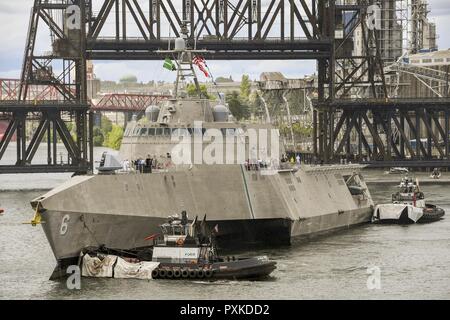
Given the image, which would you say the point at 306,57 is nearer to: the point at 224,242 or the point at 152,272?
the point at 224,242

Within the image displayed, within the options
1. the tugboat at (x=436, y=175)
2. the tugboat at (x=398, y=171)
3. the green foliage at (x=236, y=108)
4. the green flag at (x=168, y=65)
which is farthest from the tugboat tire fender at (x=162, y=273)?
the tugboat at (x=398, y=171)

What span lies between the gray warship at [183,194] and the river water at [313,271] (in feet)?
5.08

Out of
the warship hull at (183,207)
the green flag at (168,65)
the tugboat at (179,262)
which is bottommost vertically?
the tugboat at (179,262)

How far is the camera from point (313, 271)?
56531 mm

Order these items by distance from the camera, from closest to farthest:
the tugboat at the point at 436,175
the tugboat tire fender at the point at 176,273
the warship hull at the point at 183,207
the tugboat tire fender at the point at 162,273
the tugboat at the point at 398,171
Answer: the tugboat tire fender at the point at 176,273 → the tugboat tire fender at the point at 162,273 → the warship hull at the point at 183,207 → the tugboat at the point at 436,175 → the tugboat at the point at 398,171

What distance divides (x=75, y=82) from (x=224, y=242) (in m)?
55.2

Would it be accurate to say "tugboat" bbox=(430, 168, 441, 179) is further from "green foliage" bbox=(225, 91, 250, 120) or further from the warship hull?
the warship hull

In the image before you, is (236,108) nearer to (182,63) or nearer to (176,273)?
(182,63)

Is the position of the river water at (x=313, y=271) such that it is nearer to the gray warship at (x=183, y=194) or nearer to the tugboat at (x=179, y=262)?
the tugboat at (x=179, y=262)

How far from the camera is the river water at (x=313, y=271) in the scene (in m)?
50.5

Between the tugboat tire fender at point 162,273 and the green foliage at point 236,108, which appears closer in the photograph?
the tugboat tire fender at point 162,273
